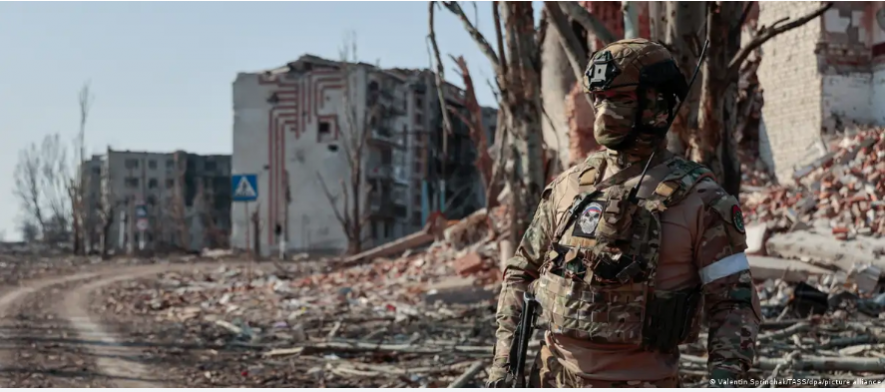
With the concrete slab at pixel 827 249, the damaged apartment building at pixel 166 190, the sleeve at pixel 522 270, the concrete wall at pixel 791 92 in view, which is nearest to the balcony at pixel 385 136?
the damaged apartment building at pixel 166 190

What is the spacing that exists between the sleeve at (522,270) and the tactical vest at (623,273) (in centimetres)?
19

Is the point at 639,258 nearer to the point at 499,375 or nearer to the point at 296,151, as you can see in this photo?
the point at 499,375

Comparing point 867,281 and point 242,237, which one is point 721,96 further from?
point 242,237

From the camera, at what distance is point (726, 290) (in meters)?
2.66

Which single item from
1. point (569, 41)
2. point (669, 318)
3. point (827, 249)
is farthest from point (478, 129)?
point (669, 318)

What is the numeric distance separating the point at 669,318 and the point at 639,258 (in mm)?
198

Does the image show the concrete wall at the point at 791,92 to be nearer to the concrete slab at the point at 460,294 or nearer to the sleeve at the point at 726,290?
the concrete slab at the point at 460,294

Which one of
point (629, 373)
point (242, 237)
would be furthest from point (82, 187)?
point (629, 373)

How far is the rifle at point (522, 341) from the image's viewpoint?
2953 mm

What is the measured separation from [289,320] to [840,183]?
9.10 metres

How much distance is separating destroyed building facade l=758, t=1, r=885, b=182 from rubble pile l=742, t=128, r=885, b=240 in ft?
5.78

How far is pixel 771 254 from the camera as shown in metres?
12.6

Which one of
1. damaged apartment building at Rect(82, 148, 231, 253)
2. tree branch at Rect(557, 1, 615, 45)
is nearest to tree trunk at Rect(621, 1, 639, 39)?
tree branch at Rect(557, 1, 615, 45)

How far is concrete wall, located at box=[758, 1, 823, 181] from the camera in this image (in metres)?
19.8
